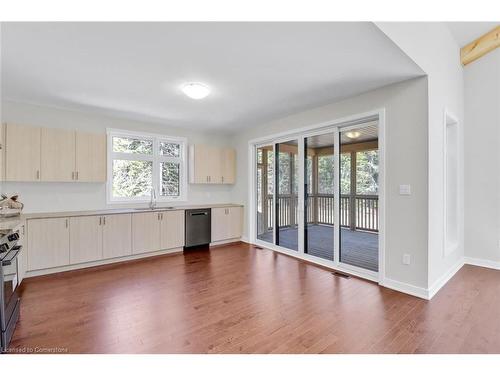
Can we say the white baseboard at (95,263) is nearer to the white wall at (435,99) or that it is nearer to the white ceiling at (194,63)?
the white ceiling at (194,63)

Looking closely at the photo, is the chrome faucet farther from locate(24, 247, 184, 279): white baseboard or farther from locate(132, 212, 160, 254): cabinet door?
locate(24, 247, 184, 279): white baseboard

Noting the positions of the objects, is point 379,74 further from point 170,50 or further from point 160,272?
point 160,272

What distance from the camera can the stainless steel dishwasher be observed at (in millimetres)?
4738

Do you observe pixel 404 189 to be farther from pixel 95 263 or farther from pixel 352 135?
pixel 95 263

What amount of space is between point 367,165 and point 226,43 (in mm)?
2534

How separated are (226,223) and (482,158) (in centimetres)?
467

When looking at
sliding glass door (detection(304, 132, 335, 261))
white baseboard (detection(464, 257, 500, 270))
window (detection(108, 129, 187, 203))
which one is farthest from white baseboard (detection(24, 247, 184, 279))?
white baseboard (detection(464, 257, 500, 270))

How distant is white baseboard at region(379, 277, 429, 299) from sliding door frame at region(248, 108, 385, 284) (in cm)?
5

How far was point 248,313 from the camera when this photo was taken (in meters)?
2.37

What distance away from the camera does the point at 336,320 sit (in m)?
2.22

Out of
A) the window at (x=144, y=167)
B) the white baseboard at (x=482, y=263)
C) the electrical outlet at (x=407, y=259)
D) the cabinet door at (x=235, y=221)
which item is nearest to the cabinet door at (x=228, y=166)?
the cabinet door at (x=235, y=221)

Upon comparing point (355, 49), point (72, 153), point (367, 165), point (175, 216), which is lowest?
point (175, 216)

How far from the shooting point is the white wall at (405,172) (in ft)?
8.95
